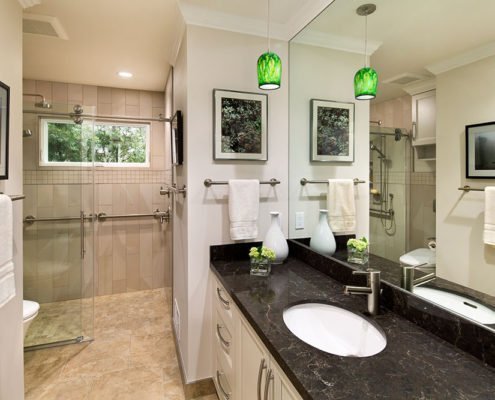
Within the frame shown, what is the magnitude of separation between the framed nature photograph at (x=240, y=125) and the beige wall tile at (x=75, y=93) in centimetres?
229

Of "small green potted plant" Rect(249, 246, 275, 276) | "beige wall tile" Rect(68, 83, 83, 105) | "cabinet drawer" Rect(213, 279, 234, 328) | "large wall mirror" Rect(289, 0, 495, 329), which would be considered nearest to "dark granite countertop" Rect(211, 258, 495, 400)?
"large wall mirror" Rect(289, 0, 495, 329)

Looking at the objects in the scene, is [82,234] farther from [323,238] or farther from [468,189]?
[468,189]

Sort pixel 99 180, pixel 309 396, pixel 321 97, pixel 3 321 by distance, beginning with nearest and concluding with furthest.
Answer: pixel 309 396
pixel 3 321
pixel 321 97
pixel 99 180

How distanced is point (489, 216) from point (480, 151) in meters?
0.21

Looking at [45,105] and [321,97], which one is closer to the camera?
[321,97]

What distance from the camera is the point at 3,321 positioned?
1508 millimetres

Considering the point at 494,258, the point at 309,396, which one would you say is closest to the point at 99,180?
the point at 309,396

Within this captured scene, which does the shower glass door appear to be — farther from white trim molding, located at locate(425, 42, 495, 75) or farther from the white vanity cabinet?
white trim molding, located at locate(425, 42, 495, 75)

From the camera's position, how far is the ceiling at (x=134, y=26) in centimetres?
180

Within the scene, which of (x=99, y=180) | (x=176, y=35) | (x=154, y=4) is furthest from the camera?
(x=99, y=180)

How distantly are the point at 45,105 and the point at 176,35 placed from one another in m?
1.35

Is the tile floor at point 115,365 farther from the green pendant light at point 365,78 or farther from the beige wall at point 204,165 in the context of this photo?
the green pendant light at point 365,78

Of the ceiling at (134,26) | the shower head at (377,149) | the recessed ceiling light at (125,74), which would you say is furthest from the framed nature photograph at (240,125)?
the recessed ceiling light at (125,74)

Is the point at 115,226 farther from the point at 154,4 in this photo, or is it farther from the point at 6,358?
the point at 154,4
